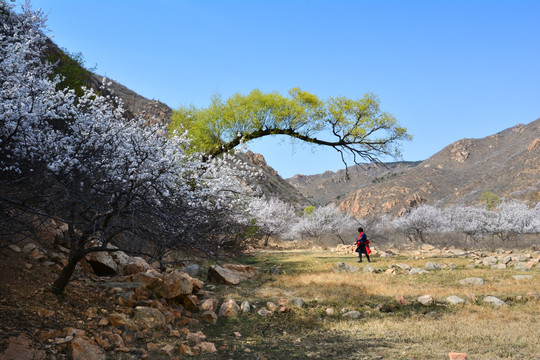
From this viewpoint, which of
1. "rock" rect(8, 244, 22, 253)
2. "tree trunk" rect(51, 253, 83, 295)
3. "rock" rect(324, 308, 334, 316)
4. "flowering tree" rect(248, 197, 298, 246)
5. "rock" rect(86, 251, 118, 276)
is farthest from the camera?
"flowering tree" rect(248, 197, 298, 246)

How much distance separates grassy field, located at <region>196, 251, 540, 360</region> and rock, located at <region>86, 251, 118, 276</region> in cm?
301

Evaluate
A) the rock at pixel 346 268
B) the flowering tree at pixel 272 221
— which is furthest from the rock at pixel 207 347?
the flowering tree at pixel 272 221

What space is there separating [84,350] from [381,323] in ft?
18.4

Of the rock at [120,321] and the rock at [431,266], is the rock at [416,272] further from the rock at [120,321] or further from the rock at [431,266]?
the rock at [120,321]

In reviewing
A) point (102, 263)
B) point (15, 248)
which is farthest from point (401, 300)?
point (15, 248)

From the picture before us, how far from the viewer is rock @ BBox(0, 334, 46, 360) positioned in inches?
170

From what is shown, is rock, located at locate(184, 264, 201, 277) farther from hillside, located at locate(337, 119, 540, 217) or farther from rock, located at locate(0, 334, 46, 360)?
hillside, located at locate(337, 119, 540, 217)

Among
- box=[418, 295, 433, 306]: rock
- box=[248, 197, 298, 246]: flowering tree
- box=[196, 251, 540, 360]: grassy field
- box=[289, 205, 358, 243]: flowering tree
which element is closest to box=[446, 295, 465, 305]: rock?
box=[196, 251, 540, 360]: grassy field

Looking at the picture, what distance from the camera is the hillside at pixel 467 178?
173 feet

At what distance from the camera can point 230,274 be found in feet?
40.3

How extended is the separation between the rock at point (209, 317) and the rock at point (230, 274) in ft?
10.4

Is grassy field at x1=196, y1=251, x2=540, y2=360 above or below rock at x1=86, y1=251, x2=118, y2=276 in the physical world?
below

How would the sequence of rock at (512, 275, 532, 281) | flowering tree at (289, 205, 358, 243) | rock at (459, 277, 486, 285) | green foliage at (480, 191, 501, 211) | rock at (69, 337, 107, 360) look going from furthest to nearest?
1. green foliage at (480, 191, 501, 211)
2. flowering tree at (289, 205, 358, 243)
3. rock at (512, 275, 532, 281)
4. rock at (459, 277, 486, 285)
5. rock at (69, 337, 107, 360)

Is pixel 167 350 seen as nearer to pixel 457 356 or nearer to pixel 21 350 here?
pixel 21 350
